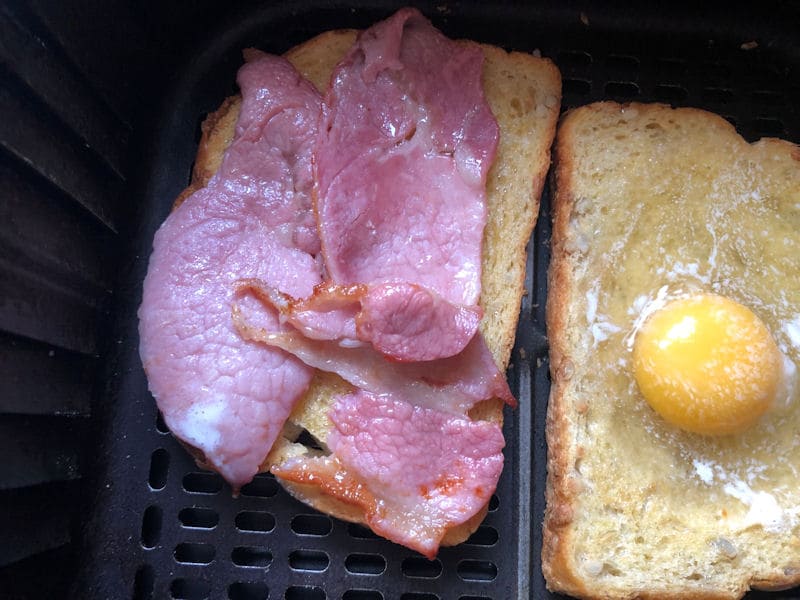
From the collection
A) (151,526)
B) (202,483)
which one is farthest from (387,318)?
(151,526)

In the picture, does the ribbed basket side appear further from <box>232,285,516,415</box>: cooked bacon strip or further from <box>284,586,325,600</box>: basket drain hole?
<box>284,586,325,600</box>: basket drain hole

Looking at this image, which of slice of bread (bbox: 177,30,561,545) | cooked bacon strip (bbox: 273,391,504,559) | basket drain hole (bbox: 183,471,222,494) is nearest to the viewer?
cooked bacon strip (bbox: 273,391,504,559)

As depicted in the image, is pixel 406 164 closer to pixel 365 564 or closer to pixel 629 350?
pixel 629 350

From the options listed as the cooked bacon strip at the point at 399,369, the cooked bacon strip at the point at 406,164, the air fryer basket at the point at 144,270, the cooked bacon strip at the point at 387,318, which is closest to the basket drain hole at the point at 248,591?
the air fryer basket at the point at 144,270

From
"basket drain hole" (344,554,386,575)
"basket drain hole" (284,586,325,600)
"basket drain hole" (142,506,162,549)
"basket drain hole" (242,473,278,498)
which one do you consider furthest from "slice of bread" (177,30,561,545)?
"basket drain hole" (142,506,162,549)

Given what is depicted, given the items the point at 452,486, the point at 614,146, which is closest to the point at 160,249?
the point at 452,486

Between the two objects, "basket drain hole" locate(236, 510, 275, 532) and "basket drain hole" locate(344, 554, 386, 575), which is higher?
"basket drain hole" locate(236, 510, 275, 532)

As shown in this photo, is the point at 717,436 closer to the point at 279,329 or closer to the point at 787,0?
the point at 279,329

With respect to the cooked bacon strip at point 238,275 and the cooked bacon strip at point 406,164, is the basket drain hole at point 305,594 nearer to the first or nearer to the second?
the cooked bacon strip at point 238,275
